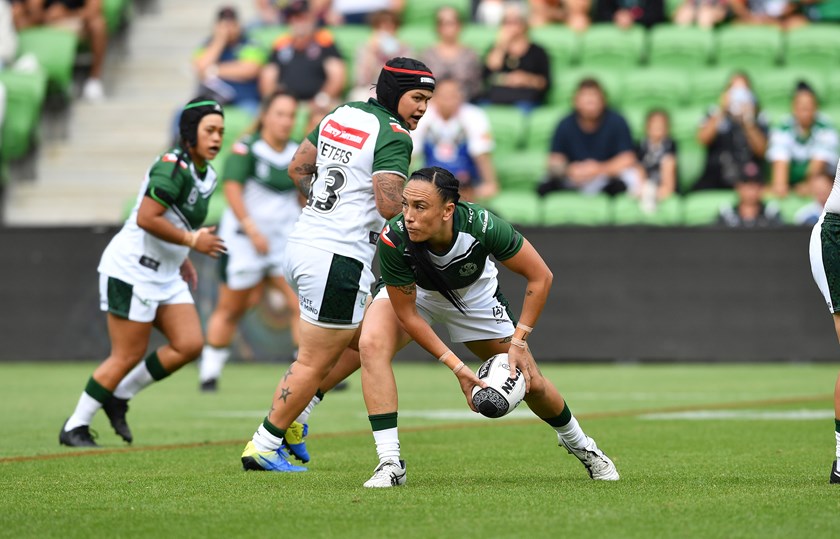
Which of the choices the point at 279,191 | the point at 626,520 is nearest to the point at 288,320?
the point at 279,191

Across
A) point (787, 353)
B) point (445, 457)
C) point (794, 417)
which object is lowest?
point (787, 353)

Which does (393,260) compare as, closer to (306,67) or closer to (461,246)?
(461,246)

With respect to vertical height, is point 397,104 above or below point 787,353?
above

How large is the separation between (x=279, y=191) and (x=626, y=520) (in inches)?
321

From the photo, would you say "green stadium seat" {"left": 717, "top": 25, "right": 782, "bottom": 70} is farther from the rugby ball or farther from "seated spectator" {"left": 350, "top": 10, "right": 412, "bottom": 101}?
the rugby ball

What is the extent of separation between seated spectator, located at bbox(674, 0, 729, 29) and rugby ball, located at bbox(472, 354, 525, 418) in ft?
42.8

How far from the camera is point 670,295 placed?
15.6 meters

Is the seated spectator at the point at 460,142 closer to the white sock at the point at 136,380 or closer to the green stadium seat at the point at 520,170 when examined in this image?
the green stadium seat at the point at 520,170

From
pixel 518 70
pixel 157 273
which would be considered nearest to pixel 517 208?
pixel 518 70

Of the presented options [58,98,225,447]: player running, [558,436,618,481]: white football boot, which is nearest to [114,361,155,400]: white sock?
[58,98,225,447]: player running

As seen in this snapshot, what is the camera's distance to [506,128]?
17703 millimetres

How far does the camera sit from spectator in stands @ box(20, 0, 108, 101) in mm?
19562

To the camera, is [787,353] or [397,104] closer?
[397,104]

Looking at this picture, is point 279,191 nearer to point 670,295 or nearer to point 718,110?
point 670,295
